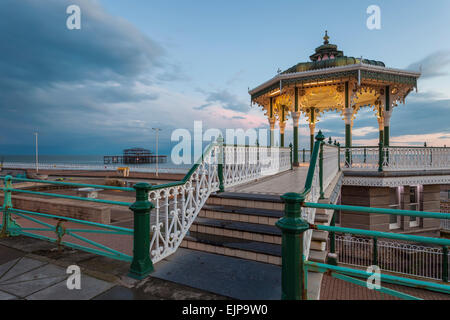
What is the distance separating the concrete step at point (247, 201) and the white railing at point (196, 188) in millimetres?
239

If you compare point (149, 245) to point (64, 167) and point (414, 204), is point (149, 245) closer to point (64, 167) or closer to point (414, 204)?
point (414, 204)

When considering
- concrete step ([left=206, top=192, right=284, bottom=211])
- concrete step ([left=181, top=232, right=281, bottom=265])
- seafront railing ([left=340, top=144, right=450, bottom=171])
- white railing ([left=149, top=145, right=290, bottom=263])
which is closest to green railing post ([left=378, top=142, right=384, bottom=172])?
seafront railing ([left=340, top=144, right=450, bottom=171])

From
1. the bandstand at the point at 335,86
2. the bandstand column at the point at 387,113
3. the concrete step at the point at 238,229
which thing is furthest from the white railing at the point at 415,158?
the concrete step at the point at 238,229

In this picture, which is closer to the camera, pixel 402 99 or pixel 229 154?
pixel 229 154

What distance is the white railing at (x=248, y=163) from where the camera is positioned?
20.1ft

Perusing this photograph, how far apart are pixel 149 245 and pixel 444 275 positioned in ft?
38.9

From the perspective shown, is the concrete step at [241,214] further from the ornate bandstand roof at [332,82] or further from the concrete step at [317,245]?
the ornate bandstand roof at [332,82]

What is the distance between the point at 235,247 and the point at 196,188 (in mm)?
1510

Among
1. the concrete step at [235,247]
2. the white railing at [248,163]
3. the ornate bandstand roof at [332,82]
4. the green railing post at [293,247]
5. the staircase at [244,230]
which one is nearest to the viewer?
the green railing post at [293,247]

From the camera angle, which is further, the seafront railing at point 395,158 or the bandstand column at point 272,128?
the bandstand column at point 272,128

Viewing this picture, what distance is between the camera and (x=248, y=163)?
744 centimetres

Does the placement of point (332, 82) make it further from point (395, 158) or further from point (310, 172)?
point (310, 172)
